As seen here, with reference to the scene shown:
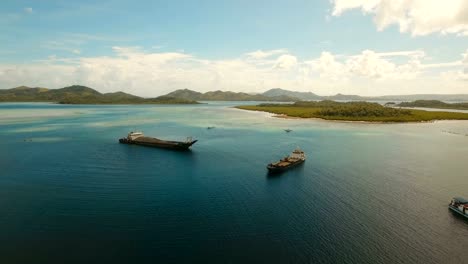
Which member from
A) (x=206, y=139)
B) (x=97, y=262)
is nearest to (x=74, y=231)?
(x=97, y=262)

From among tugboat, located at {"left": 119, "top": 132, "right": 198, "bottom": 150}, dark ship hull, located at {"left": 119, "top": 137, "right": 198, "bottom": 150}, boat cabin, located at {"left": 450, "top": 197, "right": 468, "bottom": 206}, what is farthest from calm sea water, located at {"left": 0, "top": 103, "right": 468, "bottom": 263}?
tugboat, located at {"left": 119, "top": 132, "right": 198, "bottom": 150}

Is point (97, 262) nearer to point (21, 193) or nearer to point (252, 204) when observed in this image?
point (252, 204)

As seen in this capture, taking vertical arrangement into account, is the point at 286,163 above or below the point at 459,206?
above

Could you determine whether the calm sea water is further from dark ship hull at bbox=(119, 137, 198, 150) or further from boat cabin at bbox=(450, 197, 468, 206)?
dark ship hull at bbox=(119, 137, 198, 150)

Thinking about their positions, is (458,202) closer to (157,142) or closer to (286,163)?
(286,163)

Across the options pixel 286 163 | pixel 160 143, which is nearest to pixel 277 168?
pixel 286 163

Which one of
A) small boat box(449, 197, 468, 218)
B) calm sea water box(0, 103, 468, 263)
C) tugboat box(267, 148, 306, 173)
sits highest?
tugboat box(267, 148, 306, 173)

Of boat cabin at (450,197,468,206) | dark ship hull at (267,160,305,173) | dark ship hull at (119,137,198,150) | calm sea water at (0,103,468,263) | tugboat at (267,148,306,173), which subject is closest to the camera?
calm sea water at (0,103,468,263)
